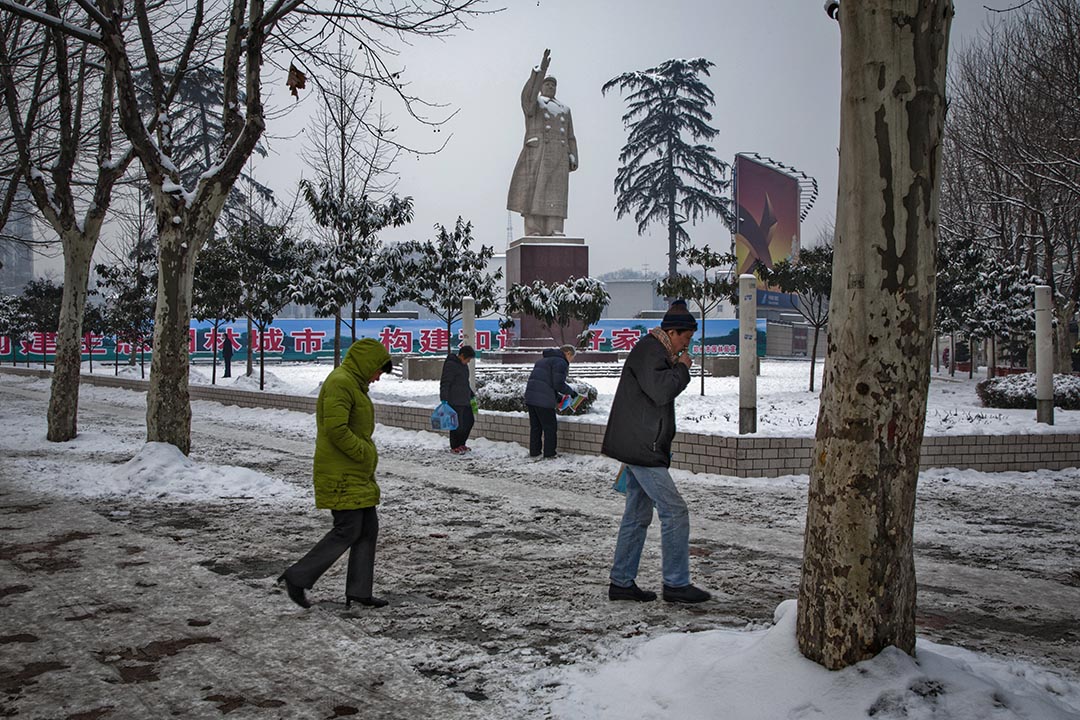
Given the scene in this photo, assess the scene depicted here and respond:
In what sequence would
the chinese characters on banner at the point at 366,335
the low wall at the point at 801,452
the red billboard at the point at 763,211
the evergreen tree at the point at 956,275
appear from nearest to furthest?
1. the low wall at the point at 801,452
2. the evergreen tree at the point at 956,275
3. the chinese characters on banner at the point at 366,335
4. the red billboard at the point at 763,211

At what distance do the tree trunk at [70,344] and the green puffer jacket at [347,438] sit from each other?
9946mm

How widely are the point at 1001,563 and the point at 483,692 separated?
440 centimetres

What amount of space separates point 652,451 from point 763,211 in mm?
47141

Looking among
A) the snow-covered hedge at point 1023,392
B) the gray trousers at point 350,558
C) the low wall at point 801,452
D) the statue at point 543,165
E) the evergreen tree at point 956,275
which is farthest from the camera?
the statue at point 543,165

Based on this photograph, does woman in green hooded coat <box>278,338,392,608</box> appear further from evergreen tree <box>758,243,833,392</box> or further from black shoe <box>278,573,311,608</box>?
evergreen tree <box>758,243,833,392</box>

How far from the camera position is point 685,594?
206 inches

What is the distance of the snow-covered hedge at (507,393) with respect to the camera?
15.8 m

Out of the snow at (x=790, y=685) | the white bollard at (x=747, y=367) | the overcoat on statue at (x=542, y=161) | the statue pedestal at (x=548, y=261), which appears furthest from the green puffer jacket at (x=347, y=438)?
the overcoat on statue at (x=542, y=161)

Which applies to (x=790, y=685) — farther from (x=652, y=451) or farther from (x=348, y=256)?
(x=348, y=256)

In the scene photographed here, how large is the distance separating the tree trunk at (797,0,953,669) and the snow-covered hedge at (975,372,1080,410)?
44.0ft

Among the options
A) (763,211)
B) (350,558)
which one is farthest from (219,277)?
(763,211)

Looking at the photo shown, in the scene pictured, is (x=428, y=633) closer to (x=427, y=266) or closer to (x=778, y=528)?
(x=778, y=528)

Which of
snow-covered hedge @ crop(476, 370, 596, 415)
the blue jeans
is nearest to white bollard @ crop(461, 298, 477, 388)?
snow-covered hedge @ crop(476, 370, 596, 415)

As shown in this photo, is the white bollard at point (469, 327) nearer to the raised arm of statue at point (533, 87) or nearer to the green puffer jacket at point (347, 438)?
the green puffer jacket at point (347, 438)
